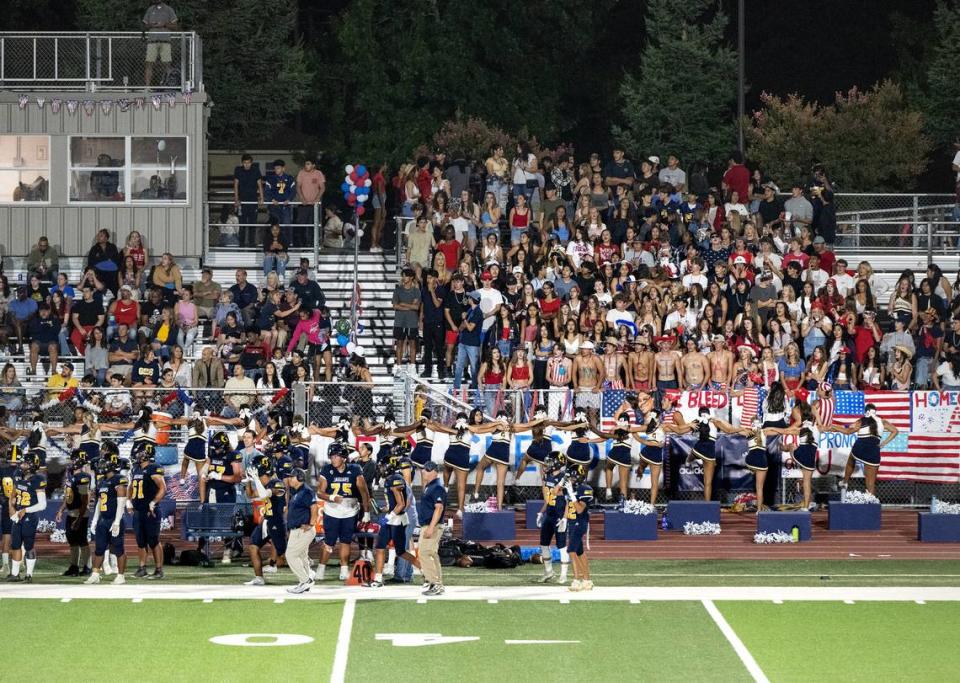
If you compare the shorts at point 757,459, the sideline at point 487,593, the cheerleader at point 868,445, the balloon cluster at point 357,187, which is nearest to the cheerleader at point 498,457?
the shorts at point 757,459

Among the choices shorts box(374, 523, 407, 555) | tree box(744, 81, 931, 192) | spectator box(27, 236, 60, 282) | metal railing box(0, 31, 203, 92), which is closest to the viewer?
shorts box(374, 523, 407, 555)

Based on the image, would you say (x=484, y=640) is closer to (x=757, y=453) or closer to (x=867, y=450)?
(x=757, y=453)

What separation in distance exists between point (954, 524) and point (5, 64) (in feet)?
60.8

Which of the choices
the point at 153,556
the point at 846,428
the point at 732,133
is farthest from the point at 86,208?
the point at 732,133

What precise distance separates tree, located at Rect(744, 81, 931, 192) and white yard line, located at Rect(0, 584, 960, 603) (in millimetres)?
24854

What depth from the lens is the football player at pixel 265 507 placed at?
20.1 meters

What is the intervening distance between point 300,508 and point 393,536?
1153mm

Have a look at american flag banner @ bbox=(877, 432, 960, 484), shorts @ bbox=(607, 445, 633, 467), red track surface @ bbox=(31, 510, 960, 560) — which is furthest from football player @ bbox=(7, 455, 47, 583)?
american flag banner @ bbox=(877, 432, 960, 484)

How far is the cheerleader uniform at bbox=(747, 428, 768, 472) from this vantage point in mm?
24266

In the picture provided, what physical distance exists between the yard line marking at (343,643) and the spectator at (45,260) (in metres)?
13.0

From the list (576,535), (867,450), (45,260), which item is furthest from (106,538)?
(45,260)

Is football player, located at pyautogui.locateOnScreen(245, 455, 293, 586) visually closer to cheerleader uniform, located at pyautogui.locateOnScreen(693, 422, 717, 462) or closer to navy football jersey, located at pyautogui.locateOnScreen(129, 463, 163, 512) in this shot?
navy football jersey, located at pyautogui.locateOnScreen(129, 463, 163, 512)

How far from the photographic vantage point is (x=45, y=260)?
3067cm

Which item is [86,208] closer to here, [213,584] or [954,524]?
[213,584]
